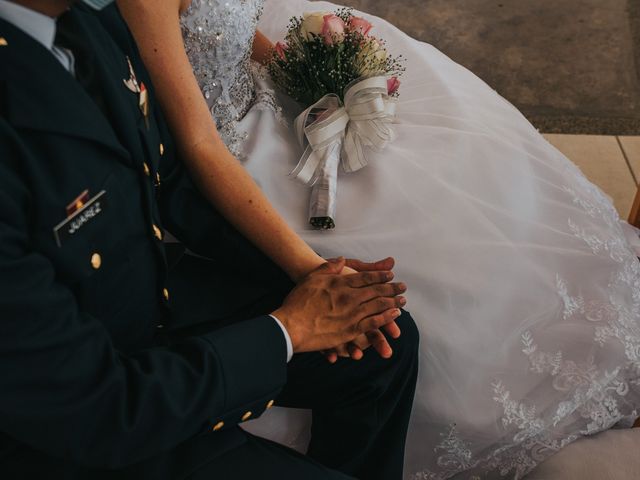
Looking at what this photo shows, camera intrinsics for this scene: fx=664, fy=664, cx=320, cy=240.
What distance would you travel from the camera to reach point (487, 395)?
1.18 m

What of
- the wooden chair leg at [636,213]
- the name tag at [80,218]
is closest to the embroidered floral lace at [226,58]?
the name tag at [80,218]

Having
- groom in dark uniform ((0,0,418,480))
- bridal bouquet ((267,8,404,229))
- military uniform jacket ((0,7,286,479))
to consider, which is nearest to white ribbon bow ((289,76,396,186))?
bridal bouquet ((267,8,404,229))

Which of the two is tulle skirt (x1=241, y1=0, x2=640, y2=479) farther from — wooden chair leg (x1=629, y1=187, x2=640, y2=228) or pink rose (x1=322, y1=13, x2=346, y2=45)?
wooden chair leg (x1=629, y1=187, x2=640, y2=228)

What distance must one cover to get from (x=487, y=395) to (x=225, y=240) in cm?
55

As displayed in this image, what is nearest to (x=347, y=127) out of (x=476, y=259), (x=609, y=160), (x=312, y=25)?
(x=312, y=25)

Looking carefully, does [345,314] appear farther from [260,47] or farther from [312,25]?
[260,47]

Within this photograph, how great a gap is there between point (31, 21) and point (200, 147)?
19.1 inches

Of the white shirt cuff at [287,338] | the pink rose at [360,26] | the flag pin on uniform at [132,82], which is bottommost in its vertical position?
the white shirt cuff at [287,338]

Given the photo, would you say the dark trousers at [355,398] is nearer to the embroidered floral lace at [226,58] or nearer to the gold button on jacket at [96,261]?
the gold button on jacket at [96,261]

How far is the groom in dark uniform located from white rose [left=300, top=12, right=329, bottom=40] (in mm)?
457

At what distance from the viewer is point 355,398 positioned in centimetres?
113

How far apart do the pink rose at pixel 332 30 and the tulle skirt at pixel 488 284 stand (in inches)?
8.6

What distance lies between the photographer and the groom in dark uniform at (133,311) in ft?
2.40

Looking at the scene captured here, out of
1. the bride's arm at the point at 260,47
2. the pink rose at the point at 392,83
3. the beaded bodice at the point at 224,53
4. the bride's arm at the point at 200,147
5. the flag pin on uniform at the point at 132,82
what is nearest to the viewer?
the flag pin on uniform at the point at 132,82
